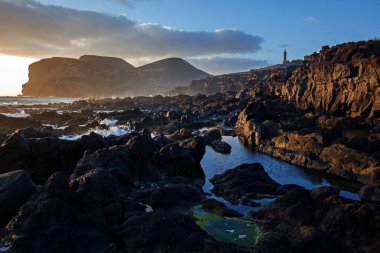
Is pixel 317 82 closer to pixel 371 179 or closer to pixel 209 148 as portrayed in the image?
pixel 209 148

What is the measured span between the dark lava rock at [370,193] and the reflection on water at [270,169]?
65 centimetres

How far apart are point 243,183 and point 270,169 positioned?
43.5ft

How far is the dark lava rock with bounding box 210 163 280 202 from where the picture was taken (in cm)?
3381

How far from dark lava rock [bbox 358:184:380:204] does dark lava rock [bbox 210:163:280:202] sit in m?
7.42

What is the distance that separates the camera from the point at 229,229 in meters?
23.6

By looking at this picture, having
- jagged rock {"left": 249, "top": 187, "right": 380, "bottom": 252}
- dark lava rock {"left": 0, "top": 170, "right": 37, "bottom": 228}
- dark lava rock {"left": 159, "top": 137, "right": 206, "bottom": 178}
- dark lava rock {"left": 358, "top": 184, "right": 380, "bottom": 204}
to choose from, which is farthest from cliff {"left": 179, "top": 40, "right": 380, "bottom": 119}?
dark lava rock {"left": 0, "top": 170, "right": 37, "bottom": 228}

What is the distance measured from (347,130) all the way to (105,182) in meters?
54.8

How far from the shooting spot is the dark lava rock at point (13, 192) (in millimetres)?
20547

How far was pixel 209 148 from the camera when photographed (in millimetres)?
62562

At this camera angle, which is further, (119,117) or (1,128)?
(119,117)

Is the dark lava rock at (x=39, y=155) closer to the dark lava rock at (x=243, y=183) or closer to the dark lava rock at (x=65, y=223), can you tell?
the dark lava rock at (x=65, y=223)

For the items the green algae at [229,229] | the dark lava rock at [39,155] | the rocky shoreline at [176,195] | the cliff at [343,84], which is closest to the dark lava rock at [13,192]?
the rocky shoreline at [176,195]

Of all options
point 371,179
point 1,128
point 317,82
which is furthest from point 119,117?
point 371,179

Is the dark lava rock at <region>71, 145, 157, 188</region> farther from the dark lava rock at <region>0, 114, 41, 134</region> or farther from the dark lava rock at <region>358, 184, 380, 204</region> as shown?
the dark lava rock at <region>0, 114, 41, 134</region>
